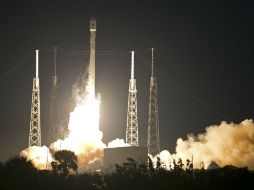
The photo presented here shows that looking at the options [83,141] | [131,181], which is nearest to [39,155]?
[83,141]

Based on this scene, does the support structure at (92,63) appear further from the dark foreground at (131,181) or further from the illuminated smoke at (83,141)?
the dark foreground at (131,181)

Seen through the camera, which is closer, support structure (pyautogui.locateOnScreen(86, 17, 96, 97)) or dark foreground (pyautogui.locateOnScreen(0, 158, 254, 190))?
dark foreground (pyautogui.locateOnScreen(0, 158, 254, 190))

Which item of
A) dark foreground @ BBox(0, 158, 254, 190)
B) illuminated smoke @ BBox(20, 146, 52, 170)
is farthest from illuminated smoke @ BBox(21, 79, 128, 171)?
dark foreground @ BBox(0, 158, 254, 190)

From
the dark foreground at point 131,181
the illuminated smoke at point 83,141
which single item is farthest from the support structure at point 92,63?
the dark foreground at point 131,181

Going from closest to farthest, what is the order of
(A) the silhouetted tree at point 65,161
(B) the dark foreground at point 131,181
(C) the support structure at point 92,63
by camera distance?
(B) the dark foreground at point 131,181
(A) the silhouetted tree at point 65,161
(C) the support structure at point 92,63

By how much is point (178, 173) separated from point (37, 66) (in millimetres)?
33580

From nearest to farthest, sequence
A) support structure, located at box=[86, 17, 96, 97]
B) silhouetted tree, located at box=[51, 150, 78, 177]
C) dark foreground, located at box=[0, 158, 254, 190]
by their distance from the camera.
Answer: dark foreground, located at box=[0, 158, 254, 190] → silhouetted tree, located at box=[51, 150, 78, 177] → support structure, located at box=[86, 17, 96, 97]

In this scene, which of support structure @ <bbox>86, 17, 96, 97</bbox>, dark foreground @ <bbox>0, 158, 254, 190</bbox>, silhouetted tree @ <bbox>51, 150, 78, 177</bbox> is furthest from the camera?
support structure @ <bbox>86, 17, 96, 97</bbox>

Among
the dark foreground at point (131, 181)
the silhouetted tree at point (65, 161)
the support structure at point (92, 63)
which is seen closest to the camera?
the dark foreground at point (131, 181)

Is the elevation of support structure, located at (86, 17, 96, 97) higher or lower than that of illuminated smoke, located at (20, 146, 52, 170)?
higher

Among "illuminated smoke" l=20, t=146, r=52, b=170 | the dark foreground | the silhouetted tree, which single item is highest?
"illuminated smoke" l=20, t=146, r=52, b=170

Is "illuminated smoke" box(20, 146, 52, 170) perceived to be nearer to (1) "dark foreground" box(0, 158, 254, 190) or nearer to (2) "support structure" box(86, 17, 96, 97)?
(2) "support structure" box(86, 17, 96, 97)

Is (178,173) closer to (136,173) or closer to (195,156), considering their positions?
(136,173)

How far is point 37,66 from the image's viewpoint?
331 ft
